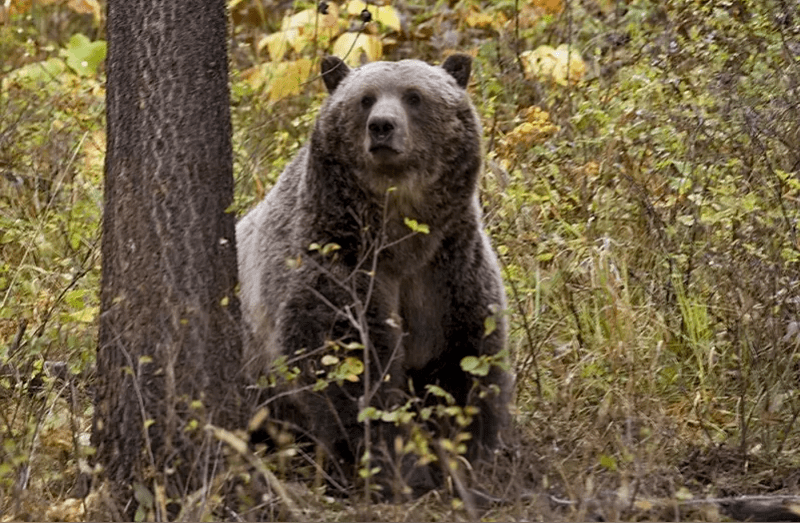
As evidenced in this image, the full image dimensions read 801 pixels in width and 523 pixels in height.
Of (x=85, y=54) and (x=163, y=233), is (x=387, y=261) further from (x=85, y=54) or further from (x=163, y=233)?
(x=85, y=54)

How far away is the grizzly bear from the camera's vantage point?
5172 mm

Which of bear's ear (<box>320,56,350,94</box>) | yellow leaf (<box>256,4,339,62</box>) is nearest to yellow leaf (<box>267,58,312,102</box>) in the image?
yellow leaf (<box>256,4,339,62</box>)

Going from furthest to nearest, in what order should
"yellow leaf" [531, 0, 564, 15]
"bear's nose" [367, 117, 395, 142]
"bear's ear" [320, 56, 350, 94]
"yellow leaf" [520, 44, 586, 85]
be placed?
1. "yellow leaf" [520, 44, 586, 85]
2. "yellow leaf" [531, 0, 564, 15]
3. "bear's ear" [320, 56, 350, 94]
4. "bear's nose" [367, 117, 395, 142]

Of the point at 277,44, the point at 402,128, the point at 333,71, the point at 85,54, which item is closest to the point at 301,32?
the point at 277,44

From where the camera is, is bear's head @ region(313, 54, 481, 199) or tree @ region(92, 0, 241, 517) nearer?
tree @ region(92, 0, 241, 517)

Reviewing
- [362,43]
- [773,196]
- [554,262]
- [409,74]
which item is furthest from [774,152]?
[362,43]

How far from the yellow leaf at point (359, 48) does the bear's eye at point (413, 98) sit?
2018 millimetres

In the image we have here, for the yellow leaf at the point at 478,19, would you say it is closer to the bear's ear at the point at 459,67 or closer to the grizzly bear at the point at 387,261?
the bear's ear at the point at 459,67

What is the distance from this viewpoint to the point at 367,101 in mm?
5418

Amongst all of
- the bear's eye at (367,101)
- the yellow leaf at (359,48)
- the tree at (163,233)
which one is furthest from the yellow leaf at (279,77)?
the tree at (163,233)

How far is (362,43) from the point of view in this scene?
771 cm

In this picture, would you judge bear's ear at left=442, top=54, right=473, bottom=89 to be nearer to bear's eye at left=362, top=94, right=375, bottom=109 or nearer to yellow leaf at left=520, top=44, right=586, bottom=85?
bear's eye at left=362, top=94, right=375, bottom=109

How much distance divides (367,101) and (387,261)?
26.9 inches

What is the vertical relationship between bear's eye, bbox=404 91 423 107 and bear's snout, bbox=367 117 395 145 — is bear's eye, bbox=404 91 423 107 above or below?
above
